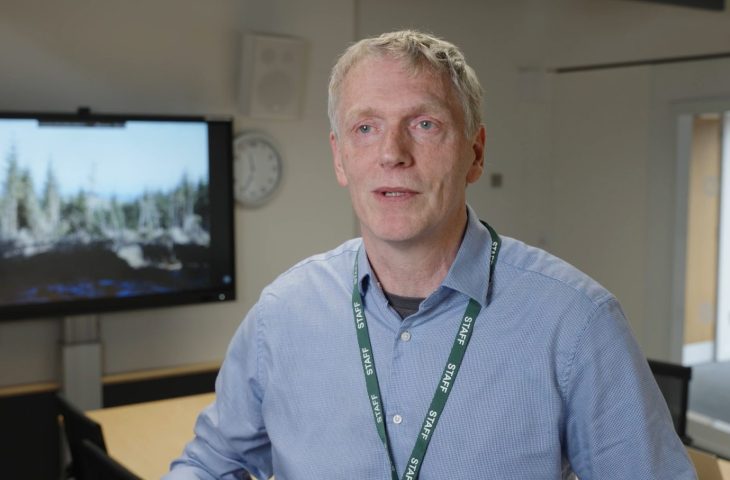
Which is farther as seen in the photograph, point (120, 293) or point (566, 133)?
point (566, 133)

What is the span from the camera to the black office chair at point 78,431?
266cm

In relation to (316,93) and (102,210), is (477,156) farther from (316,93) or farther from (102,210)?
(316,93)

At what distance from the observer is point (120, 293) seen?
454 centimetres

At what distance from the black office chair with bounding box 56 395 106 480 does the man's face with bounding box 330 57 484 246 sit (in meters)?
1.52

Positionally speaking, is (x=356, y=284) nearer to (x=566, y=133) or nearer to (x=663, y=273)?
(x=663, y=273)

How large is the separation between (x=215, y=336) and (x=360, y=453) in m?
3.82

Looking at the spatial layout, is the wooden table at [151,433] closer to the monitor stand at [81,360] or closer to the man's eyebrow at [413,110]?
the monitor stand at [81,360]

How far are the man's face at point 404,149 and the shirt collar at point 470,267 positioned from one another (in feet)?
0.19

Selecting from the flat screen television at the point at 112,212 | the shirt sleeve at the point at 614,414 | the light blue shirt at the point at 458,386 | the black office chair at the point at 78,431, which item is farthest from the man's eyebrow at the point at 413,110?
the flat screen television at the point at 112,212

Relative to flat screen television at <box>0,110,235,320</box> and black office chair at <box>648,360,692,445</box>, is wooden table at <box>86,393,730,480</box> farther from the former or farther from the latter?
flat screen television at <box>0,110,235,320</box>

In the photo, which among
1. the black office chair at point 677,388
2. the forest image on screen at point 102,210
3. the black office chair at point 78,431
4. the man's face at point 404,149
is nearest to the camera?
the man's face at point 404,149

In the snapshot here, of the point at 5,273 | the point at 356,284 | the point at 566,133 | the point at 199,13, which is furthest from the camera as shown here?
the point at 566,133

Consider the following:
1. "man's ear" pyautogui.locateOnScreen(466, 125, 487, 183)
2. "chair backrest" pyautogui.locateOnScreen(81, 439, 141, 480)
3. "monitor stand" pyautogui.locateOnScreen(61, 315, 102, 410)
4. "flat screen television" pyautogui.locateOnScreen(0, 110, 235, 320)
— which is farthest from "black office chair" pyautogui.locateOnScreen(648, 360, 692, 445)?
"monitor stand" pyautogui.locateOnScreen(61, 315, 102, 410)

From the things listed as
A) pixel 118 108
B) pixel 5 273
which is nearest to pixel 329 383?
pixel 5 273
